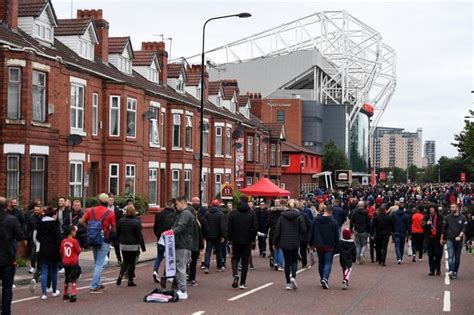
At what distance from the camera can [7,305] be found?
434 inches

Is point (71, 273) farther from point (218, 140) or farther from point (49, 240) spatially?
point (218, 140)

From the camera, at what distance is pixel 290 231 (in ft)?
53.7

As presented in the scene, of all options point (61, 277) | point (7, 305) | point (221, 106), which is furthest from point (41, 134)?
point (221, 106)

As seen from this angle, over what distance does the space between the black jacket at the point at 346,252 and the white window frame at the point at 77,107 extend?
1760cm

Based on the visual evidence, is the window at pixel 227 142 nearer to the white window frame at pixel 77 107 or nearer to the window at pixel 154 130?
the window at pixel 154 130

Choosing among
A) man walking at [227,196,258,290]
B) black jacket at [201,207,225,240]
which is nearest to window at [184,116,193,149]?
black jacket at [201,207,225,240]

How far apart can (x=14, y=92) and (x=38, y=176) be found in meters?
3.29

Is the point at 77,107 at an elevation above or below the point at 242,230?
above

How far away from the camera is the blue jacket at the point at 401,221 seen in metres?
24.1

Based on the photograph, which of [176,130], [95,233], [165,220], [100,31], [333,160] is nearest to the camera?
[95,233]

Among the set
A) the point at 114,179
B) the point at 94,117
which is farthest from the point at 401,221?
the point at 94,117

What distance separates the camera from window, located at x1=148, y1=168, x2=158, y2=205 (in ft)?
128

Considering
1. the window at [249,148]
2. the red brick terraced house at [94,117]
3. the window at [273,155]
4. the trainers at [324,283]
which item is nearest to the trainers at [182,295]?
the trainers at [324,283]

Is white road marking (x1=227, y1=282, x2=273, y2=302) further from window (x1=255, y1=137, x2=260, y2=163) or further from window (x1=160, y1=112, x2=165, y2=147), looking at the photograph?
window (x1=255, y1=137, x2=260, y2=163)
